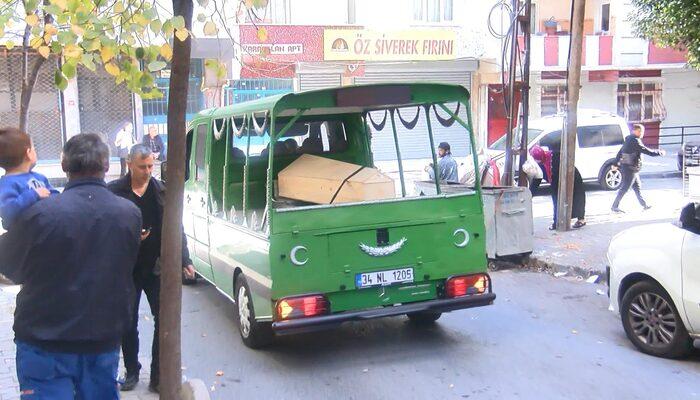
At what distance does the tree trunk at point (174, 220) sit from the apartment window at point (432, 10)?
21470 millimetres

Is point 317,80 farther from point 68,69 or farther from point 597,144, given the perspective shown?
point 68,69

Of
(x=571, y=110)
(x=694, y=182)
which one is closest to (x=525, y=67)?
(x=571, y=110)

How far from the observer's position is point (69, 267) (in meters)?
3.18

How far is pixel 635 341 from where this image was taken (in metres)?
6.23

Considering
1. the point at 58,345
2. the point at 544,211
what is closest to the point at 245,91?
the point at 544,211

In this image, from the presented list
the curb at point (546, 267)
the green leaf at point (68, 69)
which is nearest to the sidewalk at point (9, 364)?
the green leaf at point (68, 69)

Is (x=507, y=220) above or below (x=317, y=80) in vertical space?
below

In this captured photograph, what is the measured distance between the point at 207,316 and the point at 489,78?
1987 cm

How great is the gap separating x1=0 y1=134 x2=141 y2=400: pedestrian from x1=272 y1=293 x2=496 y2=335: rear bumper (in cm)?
240

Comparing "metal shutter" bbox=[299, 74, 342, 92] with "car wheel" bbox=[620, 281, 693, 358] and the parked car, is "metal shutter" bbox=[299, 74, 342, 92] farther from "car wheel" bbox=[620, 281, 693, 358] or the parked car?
"car wheel" bbox=[620, 281, 693, 358]

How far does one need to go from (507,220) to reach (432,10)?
54.0 feet

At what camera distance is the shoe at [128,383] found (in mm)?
5238

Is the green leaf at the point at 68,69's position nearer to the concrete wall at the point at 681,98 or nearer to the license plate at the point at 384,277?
the license plate at the point at 384,277

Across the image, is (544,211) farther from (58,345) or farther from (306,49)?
(58,345)
